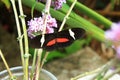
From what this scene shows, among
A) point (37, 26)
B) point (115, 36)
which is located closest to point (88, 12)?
point (37, 26)

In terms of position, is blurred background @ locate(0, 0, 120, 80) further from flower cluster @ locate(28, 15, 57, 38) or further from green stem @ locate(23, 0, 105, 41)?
flower cluster @ locate(28, 15, 57, 38)

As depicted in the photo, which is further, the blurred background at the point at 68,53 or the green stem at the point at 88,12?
the blurred background at the point at 68,53

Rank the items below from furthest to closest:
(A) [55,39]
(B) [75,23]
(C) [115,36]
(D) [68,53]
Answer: (D) [68,53]
(B) [75,23]
(A) [55,39]
(C) [115,36]

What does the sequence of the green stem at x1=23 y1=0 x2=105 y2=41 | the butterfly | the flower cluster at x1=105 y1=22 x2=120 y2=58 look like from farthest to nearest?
the green stem at x1=23 y1=0 x2=105 y2=41, the butterfly, the flower cluster at x1=105 y1=22 x2=120 y2=58

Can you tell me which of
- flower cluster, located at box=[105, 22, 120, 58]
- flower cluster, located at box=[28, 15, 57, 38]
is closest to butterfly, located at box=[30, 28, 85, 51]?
flower cluster, located at box=[28, 15, 57, 38]

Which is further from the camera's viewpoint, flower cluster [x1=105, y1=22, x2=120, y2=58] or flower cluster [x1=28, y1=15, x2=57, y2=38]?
flower cluster [x1=28, y1=15, x2=57, y2=38]

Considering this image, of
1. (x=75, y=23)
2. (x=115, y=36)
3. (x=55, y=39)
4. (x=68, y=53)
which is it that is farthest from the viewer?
(x=68, y=53)

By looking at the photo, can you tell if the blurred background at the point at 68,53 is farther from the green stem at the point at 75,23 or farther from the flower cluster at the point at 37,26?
the flower cluster at the point at 37,26

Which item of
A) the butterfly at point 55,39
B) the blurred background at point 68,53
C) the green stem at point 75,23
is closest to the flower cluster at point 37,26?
the butterfly at point 55,39

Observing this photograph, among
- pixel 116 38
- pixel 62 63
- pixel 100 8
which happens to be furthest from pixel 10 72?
pixel 100 8

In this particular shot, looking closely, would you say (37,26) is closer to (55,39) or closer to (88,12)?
(55,39)

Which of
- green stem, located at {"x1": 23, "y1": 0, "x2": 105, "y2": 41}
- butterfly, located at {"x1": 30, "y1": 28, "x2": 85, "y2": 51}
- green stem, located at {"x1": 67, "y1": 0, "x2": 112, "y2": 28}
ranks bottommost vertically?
butterfly, located at {"x1": 30, "y1": 28, "x2": 85, "y2": 51}

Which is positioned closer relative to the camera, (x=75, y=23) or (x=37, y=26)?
(x=37, y=26)
